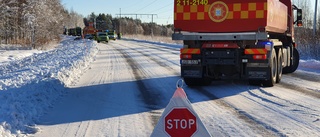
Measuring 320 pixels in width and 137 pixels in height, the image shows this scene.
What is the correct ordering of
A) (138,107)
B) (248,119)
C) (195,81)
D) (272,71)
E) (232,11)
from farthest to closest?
(195,81) < (272,71) < (232,11) < (138,107) < (248,119)

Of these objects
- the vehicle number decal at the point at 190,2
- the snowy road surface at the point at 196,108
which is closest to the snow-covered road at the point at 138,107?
the snowy road surface at the point at 196,108

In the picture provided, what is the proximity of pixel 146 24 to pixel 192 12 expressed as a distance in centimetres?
14474

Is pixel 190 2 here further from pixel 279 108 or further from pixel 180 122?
pixel 180 122

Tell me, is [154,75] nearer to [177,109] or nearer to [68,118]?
[68,118]

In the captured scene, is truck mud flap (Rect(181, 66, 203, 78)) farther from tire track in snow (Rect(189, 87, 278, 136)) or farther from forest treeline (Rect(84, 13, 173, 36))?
forest treeline (Rect(84, 13, 173, 36))

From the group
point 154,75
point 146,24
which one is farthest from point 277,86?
point 146,24

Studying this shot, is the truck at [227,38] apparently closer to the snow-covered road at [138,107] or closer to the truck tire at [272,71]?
the truck tire at [272,71]

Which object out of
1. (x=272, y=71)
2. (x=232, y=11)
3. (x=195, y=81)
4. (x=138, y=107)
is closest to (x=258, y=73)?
(x=272, y=71)

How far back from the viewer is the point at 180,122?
3.80m

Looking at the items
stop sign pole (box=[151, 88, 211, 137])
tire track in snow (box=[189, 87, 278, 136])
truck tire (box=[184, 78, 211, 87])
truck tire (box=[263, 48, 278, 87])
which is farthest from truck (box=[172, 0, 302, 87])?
stop sign pole (box=[151, 88, 211, 137])

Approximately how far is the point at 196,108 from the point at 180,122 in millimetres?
3464

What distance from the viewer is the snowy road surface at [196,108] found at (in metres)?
5.64

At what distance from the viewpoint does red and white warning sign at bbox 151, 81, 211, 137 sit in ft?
12.4

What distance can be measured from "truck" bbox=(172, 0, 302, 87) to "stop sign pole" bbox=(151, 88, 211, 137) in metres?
5.74
